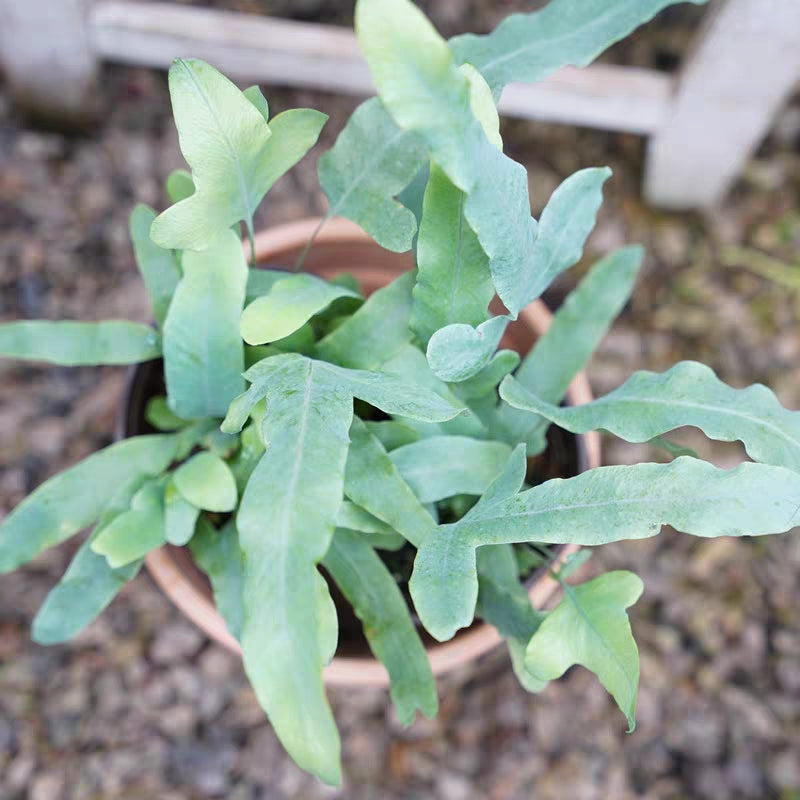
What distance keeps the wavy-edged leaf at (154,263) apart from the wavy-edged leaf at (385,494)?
0.84 feet

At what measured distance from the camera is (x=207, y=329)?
25.3 inches

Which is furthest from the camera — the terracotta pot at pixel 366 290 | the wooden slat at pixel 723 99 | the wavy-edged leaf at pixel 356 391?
the wooden slat at pixel 723 99

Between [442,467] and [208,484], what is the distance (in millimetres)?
186

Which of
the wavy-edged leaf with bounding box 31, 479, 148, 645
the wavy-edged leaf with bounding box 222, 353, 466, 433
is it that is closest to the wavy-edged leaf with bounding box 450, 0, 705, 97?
the wavy-edged leaf with bounding box 222, 353, 466, 433

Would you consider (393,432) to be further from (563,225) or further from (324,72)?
(324,72)

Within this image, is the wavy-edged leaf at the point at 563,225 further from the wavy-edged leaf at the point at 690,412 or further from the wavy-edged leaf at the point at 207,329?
the wavy-edged leaf at the point at 207,329

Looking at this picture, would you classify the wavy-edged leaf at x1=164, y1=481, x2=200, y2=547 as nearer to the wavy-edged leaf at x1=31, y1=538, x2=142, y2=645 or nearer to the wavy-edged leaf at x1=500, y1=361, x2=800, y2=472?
the wavy-edged leaf at x1=31, y1=538, x2=142, y2=645

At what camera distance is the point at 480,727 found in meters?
1.04

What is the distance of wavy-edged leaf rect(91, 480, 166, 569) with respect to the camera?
617mm

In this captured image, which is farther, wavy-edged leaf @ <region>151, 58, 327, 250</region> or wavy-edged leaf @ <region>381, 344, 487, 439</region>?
wavy-edged leaf @ <region>381, 344, 487, 439</region>

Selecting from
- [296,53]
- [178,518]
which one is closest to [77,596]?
[178,518]

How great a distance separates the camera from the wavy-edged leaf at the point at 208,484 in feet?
2.09

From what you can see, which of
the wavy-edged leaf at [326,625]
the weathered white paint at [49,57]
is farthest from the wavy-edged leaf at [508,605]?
the weathered white paint at [49,57]

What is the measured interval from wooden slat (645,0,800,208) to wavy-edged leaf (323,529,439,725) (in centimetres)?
76
